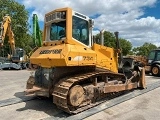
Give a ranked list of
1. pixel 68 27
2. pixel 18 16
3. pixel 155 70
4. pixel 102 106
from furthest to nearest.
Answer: pixel 18 16
pixel 155 70
pixel 102 106
pixel 68 27

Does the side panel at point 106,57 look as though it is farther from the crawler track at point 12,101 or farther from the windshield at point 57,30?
the crawler track at point 12,101

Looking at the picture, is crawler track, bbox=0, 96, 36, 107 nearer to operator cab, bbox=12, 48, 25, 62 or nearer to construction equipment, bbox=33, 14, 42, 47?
construction equipment, bbox=33, 14, 42, 47

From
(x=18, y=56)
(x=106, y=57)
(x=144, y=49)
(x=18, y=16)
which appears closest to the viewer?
(x=106, y=57)

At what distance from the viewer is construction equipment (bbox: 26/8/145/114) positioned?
255 inches

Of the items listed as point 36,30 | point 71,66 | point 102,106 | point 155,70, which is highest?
point 36,30

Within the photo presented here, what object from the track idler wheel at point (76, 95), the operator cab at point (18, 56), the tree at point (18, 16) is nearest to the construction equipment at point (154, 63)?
the track idler wheel at point (76, 95)

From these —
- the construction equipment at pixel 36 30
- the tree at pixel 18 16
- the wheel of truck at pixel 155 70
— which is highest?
the tree at pixel 18 16

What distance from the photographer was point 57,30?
295 inches

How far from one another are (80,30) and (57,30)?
75cm

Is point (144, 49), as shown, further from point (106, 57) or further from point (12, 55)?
point (106, 57)

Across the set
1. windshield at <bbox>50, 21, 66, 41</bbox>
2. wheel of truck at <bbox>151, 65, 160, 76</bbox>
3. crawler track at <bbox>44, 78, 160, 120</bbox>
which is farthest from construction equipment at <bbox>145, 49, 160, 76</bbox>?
windshield at <bbox>50, 21, 66, 41</bbox>

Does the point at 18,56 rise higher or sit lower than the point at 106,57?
higher

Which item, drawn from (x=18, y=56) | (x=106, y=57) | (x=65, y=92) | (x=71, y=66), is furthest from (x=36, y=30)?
(x=65, y=92)

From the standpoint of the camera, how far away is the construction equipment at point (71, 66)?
6.49 meters
